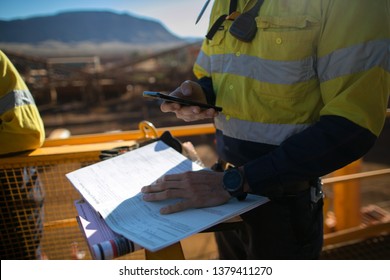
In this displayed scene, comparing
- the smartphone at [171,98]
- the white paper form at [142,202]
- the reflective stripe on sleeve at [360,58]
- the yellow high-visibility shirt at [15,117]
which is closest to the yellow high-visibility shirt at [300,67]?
the reflective stripe on sleeve at [360,58]

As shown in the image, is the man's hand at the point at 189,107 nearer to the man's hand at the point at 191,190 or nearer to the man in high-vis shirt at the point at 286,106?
the man in high-vis shirt at the point at 286,106

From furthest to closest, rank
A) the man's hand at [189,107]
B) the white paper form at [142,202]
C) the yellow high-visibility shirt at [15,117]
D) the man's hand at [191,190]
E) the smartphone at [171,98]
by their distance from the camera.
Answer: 1. the yellow high-visibility shirt at [15,117]
2. the man's hand at [189,107]
3. the smartphone at [171,98]
4. the man's hand at [191,190]
5. the white paper form at [142,202]

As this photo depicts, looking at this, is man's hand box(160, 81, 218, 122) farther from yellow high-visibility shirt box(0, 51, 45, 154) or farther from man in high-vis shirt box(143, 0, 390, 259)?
yellow high-visibility shirt box(0, 51, 45, 154)

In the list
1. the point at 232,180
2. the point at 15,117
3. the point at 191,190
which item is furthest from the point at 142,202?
the point at 15,117

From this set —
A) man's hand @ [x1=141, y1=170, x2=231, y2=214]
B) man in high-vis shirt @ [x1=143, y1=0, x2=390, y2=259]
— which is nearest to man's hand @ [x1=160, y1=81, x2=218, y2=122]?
man in high-vis shirt @ [x1=143, y1=0, x2=390, y2=259]

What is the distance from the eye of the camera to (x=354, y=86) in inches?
30.7

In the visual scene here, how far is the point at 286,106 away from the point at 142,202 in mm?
499

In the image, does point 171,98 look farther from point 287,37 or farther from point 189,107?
point 287,37

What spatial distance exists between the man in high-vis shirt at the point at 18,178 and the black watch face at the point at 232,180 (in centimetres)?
101

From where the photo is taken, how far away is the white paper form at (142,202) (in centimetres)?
72

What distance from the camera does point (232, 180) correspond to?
33.8 inches

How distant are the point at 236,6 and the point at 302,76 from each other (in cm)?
38
